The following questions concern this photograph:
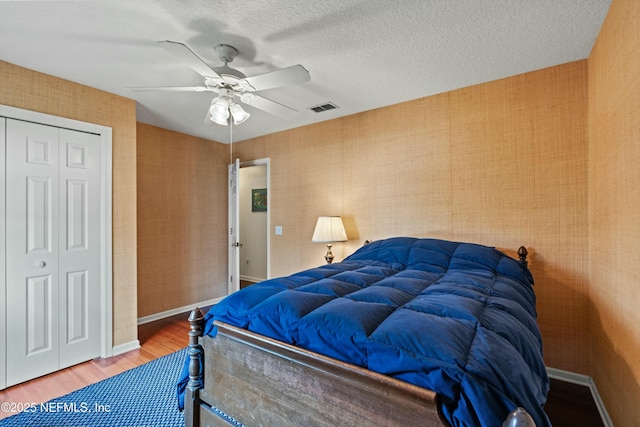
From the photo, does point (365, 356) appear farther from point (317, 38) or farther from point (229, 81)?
point (317, 38)

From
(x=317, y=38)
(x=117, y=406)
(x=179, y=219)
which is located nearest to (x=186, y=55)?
(x=317, y=38)

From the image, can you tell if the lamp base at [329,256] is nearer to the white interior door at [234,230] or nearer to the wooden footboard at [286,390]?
the white interior door at [234,230]

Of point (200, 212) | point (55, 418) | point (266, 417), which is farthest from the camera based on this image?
point (200, 212)

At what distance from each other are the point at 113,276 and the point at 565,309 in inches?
154

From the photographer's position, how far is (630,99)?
1.53 metres

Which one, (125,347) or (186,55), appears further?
(125,347)

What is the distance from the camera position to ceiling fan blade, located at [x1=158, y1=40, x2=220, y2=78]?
1550 millimetres

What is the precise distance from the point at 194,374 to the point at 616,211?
2478 millimetres

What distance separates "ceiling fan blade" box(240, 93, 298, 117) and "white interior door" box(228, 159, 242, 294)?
6.04ft

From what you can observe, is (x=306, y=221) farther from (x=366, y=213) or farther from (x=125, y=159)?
(x=125, y=159)

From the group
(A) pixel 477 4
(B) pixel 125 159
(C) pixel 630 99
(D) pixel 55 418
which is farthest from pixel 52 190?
(C) pixel 630 99

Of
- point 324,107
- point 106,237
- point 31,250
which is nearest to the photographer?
point 31,250

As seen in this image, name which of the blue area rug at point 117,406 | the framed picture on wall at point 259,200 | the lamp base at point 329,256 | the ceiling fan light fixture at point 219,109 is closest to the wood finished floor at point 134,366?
the blue area rug at point 117,406

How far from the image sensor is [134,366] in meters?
2.64
